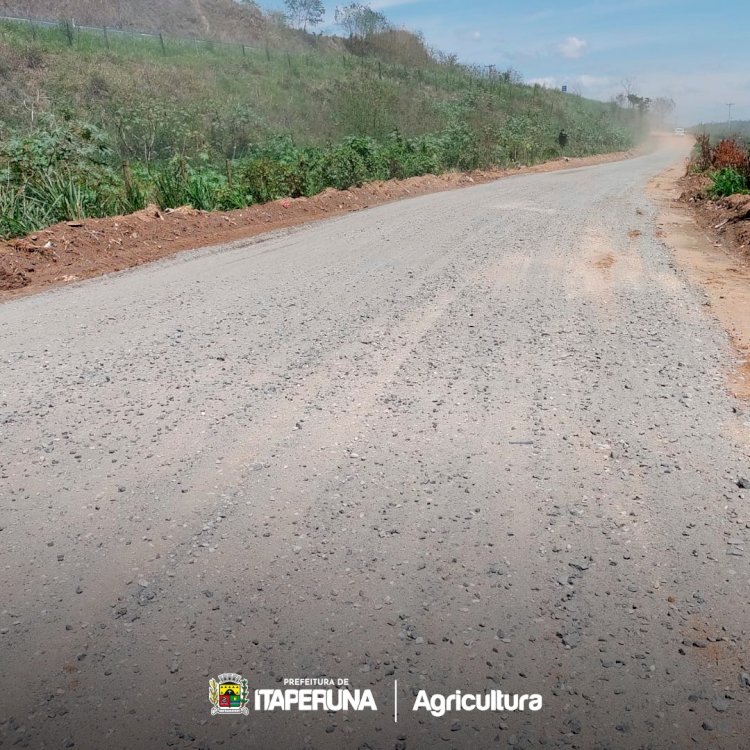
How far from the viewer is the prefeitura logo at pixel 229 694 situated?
243 centimetres

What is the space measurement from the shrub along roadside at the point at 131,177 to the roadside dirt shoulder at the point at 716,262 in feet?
26.9

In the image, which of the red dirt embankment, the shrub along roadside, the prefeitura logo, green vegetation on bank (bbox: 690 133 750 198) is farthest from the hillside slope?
the prefeitura logo

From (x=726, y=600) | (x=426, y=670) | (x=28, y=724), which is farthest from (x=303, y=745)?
(x=726, y=600)

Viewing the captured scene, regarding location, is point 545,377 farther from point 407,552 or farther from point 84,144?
point 84,144

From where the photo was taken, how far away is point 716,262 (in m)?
10.2

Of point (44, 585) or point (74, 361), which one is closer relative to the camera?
point (44, 585)

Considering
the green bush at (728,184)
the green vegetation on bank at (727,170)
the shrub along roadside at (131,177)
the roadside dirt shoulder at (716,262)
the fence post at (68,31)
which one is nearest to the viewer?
the roadside dirt shoulder at (716,262)

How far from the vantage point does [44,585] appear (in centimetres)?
303

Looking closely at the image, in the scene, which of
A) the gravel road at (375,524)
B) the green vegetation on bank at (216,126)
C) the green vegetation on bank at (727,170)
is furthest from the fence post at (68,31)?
the gravel road at (375,524)

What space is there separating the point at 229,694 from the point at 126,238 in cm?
983

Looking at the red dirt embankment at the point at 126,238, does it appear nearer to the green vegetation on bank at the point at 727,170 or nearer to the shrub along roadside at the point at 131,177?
the shrub along roadside at the point at 131,177

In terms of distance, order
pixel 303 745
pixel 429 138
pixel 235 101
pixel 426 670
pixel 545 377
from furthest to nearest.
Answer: pixel 235 101, pixel 429 138, pixel 545 377, pixel 426 670, pixel 303 745

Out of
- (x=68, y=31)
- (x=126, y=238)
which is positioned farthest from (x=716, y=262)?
(x=68, y=31)

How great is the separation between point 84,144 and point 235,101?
22218 mm
